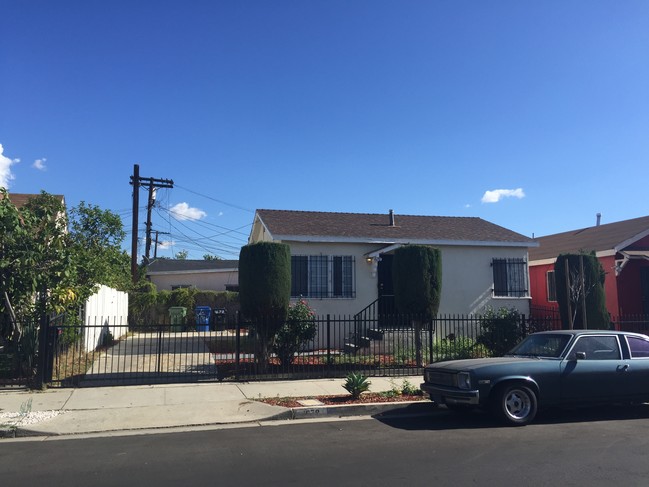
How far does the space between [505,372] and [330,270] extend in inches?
371

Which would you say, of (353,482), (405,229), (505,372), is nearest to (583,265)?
(405,229)

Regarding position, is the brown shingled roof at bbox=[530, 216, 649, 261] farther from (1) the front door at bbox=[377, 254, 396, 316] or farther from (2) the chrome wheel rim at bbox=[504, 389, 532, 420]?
(2) the chrome wheel rim at bbox=[504, 389, 532, 420]

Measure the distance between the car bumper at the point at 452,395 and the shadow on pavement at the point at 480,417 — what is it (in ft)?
1.09

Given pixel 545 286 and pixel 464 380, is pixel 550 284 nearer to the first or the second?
pixel 545 286

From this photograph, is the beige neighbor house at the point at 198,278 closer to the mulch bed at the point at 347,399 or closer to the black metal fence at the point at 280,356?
the black metal fence at the point at 280,356

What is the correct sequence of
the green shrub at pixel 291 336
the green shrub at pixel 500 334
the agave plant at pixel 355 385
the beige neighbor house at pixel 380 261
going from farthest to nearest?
the beige neighbor house at pixel 380 261 → the green shrub at pixel 500 334 → the green shrub at pixel 291 336 → the agave plant at pixel 355 385

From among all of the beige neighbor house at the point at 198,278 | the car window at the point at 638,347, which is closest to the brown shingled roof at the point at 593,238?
the car window at the point at 638,347

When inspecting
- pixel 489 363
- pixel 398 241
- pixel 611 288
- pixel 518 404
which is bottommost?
pixel 518 404

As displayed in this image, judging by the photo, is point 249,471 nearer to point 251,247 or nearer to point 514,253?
point 251,247

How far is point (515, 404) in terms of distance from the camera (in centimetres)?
797

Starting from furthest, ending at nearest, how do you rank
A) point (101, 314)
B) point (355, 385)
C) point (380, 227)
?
point (380, 227), point (101, 314), point (355, 385)

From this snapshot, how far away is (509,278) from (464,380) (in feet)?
36.5

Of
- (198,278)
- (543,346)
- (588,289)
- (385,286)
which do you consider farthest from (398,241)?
(198,278)

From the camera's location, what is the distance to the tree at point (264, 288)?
469 inches
